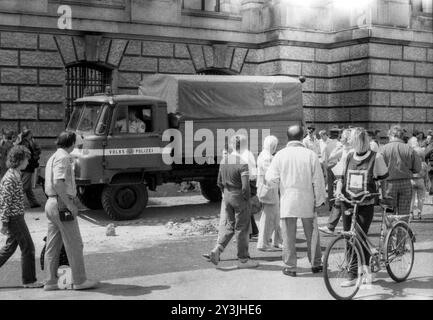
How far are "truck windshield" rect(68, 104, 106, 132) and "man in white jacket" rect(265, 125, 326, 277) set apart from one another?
583 cm

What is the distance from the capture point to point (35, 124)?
17953 millimetres

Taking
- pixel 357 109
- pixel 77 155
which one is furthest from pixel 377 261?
pixel 357 109

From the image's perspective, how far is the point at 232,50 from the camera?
2148 cm

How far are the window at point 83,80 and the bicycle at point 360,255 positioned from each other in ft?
43.0

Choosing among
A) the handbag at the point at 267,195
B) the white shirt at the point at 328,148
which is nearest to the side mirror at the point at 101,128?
the handbag at the point at 267,195

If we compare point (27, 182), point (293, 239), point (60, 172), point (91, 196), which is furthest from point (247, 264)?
point (27, 182)

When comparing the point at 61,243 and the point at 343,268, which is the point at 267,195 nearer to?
the point at 343,268

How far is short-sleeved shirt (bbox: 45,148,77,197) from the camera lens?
7066 millimetres

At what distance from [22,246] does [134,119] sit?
19.9ft

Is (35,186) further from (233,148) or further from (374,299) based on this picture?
(374,299)

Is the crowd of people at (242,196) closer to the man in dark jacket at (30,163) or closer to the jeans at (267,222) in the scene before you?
the jeans at (267,222)

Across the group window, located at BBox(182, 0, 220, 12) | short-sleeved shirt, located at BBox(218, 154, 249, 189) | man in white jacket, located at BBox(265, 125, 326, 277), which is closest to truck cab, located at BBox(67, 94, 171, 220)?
short-sleeved shirt, located at BBox(218, 154, 249, 189)

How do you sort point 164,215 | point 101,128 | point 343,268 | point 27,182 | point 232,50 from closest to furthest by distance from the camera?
point 343,268 < point 101,128 < point 164,215 < point 27,182 < point 232,50
